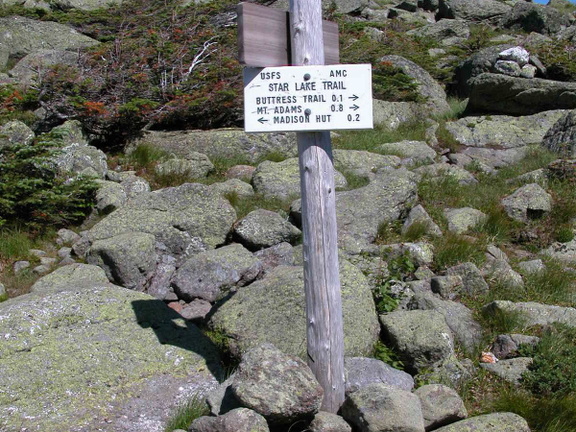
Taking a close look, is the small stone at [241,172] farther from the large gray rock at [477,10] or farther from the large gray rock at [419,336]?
the large gray rock at [477,10]

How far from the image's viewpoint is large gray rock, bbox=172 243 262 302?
682 cm

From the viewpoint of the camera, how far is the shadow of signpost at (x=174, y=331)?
5320 mm

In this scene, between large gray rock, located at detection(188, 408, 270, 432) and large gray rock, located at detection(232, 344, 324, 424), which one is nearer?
large gray rock, located at detection(188, 408, 270, 432)

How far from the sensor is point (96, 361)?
16.4 feet

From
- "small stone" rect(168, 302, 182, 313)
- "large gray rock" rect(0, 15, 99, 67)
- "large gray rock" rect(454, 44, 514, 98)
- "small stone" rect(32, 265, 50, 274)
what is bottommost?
"small stone" rect(168, 302, 182, 313)

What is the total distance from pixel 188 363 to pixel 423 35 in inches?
831

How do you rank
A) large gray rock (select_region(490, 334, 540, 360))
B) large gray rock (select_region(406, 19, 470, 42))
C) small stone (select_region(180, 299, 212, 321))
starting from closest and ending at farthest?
large gray rock (select_region(490, 334, 540, 360))
small stone (select_region(180, 299, 212, 321))
large gray rock (select_region(406, 19, 470, 42))

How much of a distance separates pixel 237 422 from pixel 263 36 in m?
2.61

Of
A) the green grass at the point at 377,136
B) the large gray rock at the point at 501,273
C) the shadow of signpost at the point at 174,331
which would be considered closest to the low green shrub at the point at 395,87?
the green grass at the point at 377,136

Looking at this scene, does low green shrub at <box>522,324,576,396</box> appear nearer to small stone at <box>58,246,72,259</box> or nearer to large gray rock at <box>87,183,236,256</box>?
large gray rock at <box>87,183,236,256</box>

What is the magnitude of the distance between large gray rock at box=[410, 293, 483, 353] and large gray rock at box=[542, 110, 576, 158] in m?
6.19

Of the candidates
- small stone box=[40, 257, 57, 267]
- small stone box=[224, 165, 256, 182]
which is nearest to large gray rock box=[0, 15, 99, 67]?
small stone box=[224, 165, 256, 182]

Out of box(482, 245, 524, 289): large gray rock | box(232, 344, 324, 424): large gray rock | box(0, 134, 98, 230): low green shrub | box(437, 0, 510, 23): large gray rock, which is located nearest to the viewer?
box(232, 344, 324, 424): large gray rock

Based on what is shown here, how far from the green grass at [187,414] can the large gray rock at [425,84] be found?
496 inches
